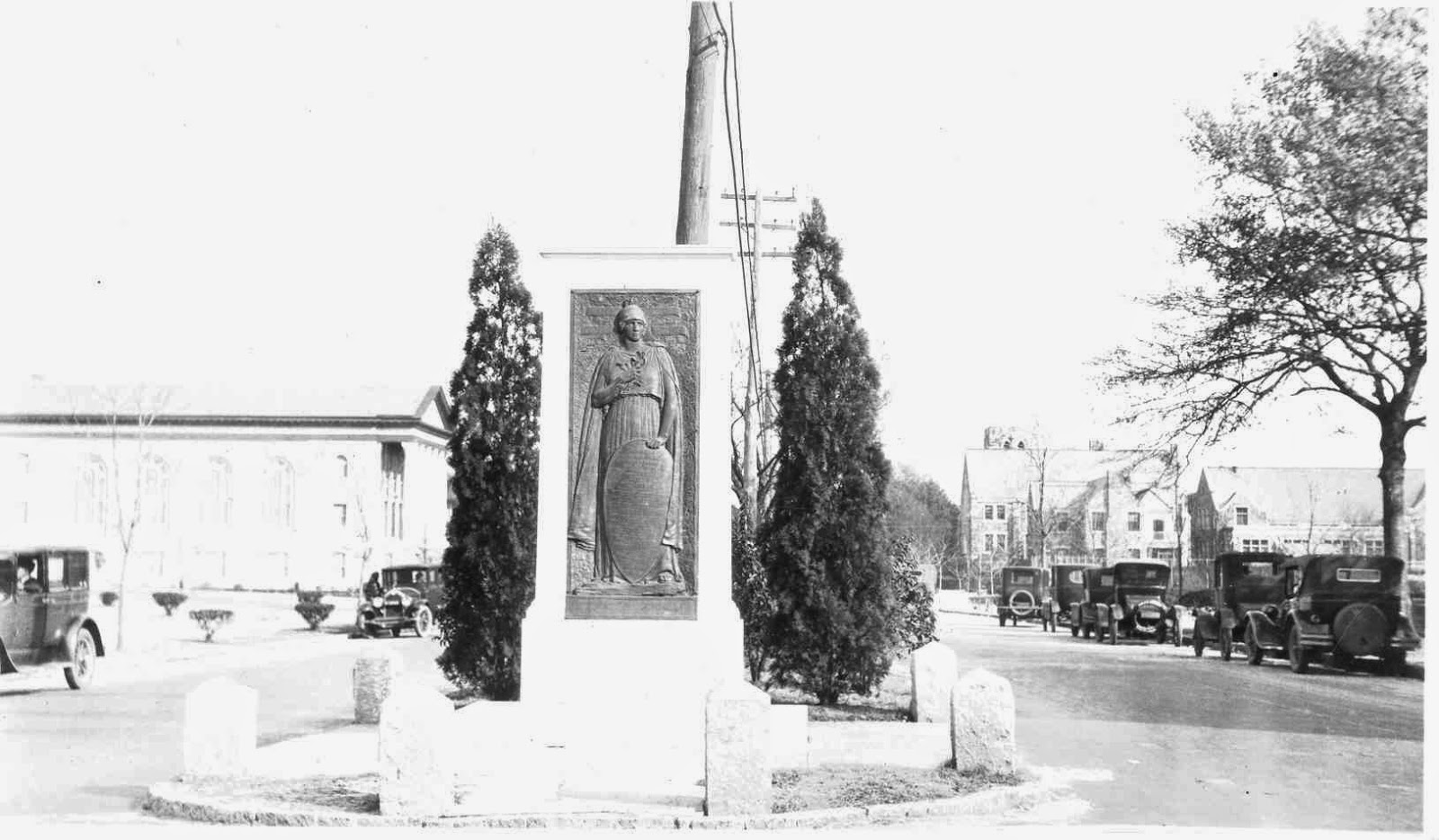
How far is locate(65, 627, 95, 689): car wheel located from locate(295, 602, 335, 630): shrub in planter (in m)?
19.1

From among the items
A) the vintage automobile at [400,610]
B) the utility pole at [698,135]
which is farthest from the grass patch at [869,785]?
the vintage automobile at [400,610]

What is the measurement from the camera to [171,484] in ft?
215

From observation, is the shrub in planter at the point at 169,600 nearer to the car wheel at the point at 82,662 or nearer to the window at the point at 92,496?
the window at the point at 92,496

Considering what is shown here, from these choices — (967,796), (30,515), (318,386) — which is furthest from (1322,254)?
(318,386)

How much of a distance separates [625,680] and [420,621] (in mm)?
27094

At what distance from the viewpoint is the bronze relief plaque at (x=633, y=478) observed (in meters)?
10.1

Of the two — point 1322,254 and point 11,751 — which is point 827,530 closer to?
point 11,751

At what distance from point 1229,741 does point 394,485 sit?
191 feet

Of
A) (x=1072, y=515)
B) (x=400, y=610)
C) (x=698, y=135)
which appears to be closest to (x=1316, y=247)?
(x=698, y=135)

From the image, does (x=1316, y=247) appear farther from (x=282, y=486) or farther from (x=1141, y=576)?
(x=282, y=486)

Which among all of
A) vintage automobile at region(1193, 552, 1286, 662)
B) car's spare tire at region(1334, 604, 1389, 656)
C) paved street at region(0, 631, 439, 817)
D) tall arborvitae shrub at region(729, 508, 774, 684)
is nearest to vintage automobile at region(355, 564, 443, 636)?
paved street at region(0, 631, 439, 817)

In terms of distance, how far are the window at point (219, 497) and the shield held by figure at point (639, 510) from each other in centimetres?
6068

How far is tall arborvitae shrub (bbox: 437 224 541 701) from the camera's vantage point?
13.7 m

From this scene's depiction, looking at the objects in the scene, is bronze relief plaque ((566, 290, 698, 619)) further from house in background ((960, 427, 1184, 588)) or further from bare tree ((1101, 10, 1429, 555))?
house in background ((960, 427, 1184, 588))
